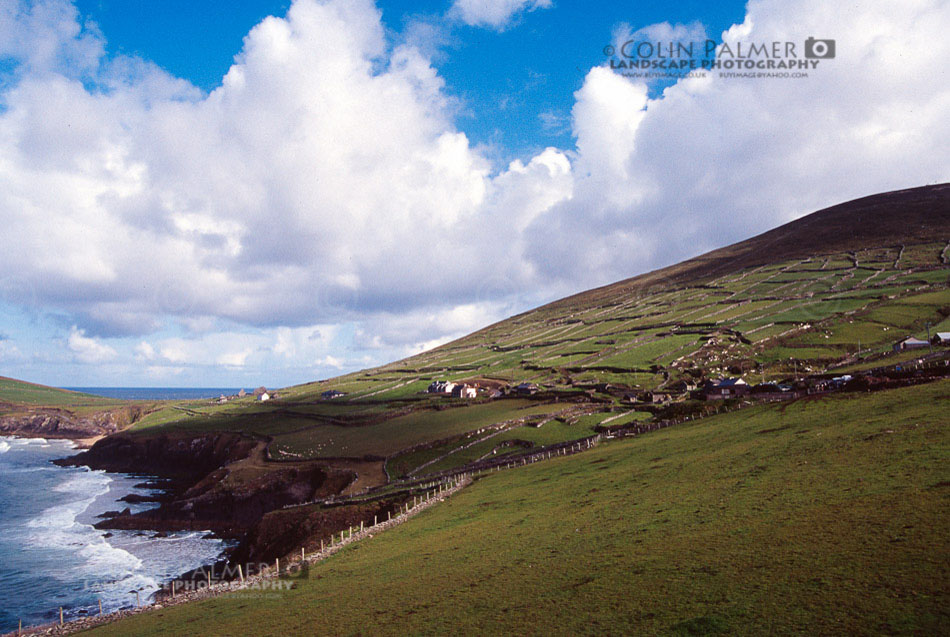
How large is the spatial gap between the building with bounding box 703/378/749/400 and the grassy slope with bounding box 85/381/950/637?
46918mm

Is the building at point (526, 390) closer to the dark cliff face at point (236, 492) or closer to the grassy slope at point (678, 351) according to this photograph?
the grassy slope at point (678, 351)

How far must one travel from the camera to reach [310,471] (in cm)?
8369

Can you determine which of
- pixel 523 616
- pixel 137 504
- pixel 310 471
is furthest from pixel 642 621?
pixel 137 504

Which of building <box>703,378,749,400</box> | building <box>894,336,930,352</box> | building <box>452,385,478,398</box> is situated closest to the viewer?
building <box>703,378,749,400</box>

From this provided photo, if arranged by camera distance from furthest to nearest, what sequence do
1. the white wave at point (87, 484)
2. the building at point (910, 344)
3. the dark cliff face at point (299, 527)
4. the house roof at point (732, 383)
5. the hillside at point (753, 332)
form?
the hillside at point (753, 332) → the white wave at point (87, 484) → the building at point (910, 344) → the house roof at point (732, 383) → the dark cliff face at point (299, 527)

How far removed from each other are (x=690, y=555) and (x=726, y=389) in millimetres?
81035

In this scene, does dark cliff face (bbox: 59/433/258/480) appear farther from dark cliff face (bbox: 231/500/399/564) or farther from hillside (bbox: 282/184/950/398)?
dark cliff face (bbox: 231/500/399/564)

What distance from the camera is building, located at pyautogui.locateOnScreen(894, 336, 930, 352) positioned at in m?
94.0

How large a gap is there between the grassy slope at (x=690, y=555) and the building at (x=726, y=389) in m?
46.9

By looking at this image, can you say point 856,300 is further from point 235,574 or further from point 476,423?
point 235,574

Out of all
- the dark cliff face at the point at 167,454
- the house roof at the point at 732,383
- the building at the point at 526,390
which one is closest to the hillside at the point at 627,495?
the dark cliff face at the point at 167,454

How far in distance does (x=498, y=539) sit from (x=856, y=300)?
156231mm

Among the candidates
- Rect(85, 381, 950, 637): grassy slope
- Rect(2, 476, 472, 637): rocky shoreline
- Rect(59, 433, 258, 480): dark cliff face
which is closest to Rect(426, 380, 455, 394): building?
Rect(59, 433, 258, 480): dark cliff face

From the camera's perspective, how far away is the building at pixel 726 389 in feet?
297
